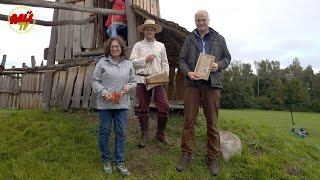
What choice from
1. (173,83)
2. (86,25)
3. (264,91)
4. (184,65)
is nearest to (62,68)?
(86,25)

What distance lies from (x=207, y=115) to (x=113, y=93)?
1540mm

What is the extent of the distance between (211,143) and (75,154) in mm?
2198

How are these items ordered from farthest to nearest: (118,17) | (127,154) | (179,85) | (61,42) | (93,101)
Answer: (179,85) < (61,42) < (93,101) < (118,17) < (127,154)

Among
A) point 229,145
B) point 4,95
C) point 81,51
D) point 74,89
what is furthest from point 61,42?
point 4,95

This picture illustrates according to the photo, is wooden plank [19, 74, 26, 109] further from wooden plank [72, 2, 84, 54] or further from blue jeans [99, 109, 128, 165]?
blue jeans [99, 109, 128, 165]

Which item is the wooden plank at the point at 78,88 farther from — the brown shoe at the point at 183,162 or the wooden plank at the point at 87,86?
the brown shoe at the point at 183,162

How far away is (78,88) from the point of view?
1028 centimetres

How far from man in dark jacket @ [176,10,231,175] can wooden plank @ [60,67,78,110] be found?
432 cm

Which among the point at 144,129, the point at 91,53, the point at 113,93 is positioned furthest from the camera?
the point at 91,53

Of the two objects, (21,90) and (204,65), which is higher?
(204,65)

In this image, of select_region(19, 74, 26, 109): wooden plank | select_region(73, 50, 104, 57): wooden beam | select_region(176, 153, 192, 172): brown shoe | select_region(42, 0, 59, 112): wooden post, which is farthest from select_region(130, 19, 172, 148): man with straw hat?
select_region(19, 74, 26, 109): wooden plank

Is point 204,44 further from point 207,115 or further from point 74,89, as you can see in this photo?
point 74,89

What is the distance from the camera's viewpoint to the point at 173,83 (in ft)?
40.8

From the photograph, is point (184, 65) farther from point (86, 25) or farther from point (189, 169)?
point (86, 25)
